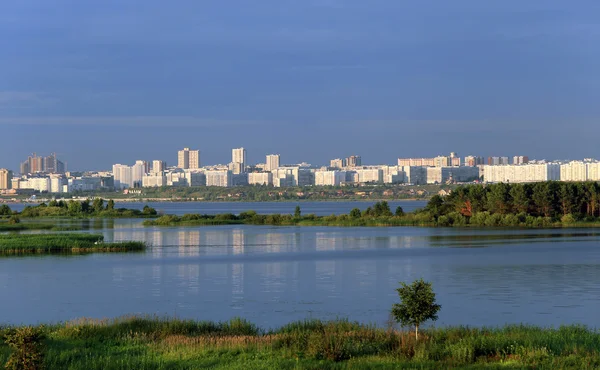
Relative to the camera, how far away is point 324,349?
9305 mm

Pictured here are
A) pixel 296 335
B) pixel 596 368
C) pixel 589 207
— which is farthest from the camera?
pixel 589 207

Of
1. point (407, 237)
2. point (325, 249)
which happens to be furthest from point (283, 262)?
point (407, 237)

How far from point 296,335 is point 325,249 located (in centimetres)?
2099

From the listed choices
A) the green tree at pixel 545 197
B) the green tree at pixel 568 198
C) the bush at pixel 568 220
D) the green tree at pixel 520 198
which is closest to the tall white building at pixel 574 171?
the green tree at pixel 568 198

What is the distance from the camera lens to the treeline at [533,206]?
43938mm

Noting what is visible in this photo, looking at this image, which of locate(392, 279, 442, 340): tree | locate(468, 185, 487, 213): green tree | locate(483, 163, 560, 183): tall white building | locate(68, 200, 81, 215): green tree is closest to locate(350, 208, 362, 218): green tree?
locate(468, 185, 487, 213): green tree

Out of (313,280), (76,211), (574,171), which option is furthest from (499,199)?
(574,171)

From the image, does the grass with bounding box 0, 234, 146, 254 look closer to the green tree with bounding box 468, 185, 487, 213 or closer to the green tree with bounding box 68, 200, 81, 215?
the green tree with bounding box 468, 185, 487, 213

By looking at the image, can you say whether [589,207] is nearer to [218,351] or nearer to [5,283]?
[5,283]

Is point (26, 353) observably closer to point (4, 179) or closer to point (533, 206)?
point (533, 206)

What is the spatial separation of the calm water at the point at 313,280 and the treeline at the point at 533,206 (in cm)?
871

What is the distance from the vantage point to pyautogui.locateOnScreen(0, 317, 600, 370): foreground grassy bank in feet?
29.2

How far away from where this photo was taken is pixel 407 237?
124ft

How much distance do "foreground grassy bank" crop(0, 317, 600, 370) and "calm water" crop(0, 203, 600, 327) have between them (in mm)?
3549
